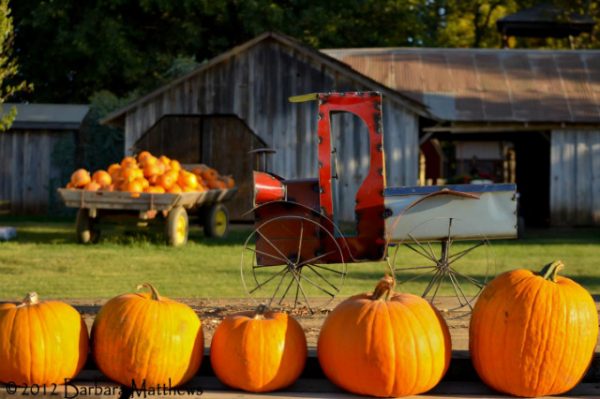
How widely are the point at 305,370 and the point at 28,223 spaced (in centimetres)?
1987

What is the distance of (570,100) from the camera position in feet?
78.1

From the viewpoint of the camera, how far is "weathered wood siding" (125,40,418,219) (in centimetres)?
2278

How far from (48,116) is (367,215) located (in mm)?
23398

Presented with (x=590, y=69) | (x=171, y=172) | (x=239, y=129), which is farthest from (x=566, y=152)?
(x=171, y=172)

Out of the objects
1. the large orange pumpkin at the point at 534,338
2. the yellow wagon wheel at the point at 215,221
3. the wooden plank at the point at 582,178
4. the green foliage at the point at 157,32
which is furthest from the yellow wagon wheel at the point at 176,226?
the green foliage at the point at 157,32

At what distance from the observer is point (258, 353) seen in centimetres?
541

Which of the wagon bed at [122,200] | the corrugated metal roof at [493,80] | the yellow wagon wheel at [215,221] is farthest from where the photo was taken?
the corrugated metal roof at [493,80]

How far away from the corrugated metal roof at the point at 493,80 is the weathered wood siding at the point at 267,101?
8.69ft

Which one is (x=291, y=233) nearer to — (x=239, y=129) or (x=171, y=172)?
(x=171, y=172)

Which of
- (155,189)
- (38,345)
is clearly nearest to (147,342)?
(38,345)

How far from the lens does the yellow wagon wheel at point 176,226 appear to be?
57.4 feet

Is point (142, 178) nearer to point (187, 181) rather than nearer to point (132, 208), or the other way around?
point (132, 208)

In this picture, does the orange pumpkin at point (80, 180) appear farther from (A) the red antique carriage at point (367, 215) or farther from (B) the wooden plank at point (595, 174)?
(B) the wooden plank at point (595, 174)

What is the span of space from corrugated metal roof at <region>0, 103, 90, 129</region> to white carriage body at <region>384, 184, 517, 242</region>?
2225 centimetres
